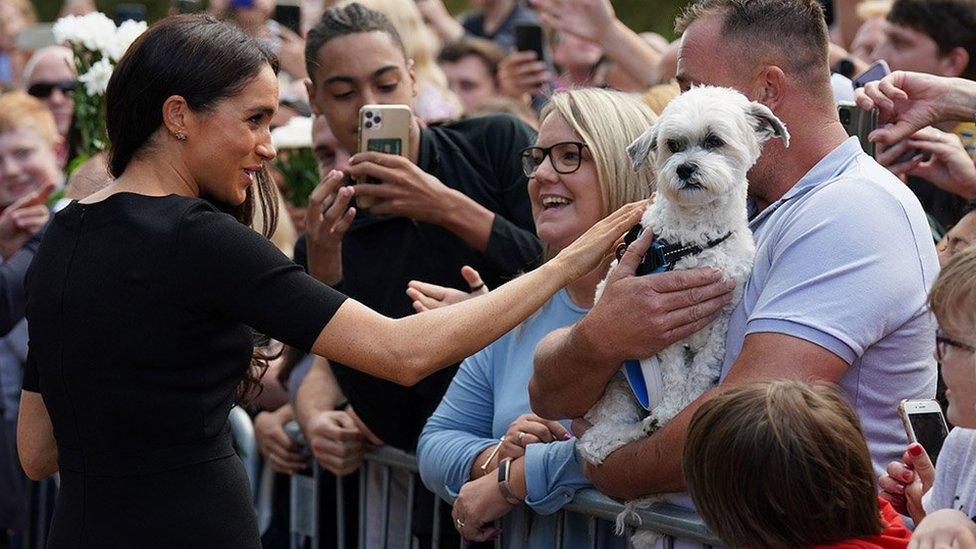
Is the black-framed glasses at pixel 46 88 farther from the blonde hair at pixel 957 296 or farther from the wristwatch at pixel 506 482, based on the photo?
the blonde hair at pixel 957 296

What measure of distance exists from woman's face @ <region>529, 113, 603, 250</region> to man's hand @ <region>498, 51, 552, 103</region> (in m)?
3.25

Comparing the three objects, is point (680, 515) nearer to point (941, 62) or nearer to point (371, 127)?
point (371, 127)

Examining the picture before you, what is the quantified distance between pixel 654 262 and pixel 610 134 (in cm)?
80

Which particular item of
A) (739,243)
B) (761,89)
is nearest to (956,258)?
(739,243)

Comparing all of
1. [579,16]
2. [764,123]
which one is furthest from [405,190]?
[579,16]

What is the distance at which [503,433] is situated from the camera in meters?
3.87

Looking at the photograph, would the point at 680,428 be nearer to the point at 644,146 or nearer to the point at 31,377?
the point at 644,146

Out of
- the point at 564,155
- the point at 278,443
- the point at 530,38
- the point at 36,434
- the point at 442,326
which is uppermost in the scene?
the point at 564,155

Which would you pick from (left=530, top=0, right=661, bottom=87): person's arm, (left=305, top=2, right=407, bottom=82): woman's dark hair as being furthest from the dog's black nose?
(left=530, top=0, right=661, bottom=87): person's arm

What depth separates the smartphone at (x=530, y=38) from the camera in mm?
7109

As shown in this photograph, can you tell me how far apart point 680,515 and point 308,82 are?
2609 millimetres

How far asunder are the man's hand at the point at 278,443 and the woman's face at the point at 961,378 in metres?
3.20

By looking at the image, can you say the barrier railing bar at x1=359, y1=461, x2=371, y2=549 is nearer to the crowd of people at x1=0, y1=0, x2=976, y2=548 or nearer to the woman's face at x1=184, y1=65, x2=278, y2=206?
the crowd of people at x1=0, y1=0, x2=976, y2=548

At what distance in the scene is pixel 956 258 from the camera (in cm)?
253
